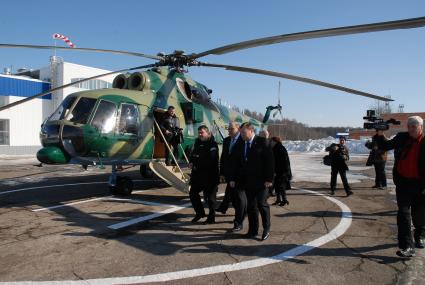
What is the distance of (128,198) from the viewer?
9359mm

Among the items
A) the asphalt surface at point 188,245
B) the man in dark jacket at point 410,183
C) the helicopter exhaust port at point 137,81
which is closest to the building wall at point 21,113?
the helicopter exhaust port at point 137,81

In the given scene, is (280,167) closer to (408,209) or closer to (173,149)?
(173,149)

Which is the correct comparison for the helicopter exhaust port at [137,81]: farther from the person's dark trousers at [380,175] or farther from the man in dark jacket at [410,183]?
the person's dark trousers at [380,175]

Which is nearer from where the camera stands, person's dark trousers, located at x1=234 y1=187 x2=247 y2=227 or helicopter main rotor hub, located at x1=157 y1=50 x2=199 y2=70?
person's dark trousers, located at x1=234 y1=187 x2=247 y2=227

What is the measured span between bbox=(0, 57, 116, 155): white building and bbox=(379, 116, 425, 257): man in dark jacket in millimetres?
37732

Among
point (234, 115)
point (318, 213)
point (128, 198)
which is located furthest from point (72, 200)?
point (234, 115)

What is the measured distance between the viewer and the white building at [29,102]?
36.0 m

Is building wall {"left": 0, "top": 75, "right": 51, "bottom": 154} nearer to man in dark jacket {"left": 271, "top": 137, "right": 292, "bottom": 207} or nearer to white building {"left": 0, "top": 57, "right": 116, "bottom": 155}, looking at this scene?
white building {"left": 0, "top": 57, "right": 116, "bottom": 155}

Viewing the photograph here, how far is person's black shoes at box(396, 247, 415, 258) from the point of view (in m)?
4.70

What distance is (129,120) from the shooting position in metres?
9.16

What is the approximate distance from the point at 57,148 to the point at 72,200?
1774mm

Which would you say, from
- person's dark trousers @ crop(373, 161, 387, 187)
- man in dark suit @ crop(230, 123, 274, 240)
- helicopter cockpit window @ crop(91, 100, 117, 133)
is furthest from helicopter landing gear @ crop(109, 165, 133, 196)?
person's dark trousers @ crop(373, 161, 387, 187)

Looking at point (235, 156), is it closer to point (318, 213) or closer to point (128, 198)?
point (318, 213)

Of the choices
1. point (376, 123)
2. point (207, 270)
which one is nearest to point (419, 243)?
point (207, 270)
